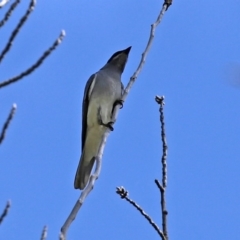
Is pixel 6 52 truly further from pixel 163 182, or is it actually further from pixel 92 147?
pixel 92 147

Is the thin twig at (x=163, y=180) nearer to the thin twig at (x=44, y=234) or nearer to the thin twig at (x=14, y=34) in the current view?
the thin twig at (x=44, y=234)

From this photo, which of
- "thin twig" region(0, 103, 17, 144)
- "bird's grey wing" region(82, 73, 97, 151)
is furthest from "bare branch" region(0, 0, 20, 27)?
"bird's grey wing" region(82, 73, 97, 151)

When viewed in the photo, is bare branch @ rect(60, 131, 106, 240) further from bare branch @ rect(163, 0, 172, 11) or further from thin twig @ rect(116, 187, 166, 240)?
bare branch @ rect(163, 0, 172, 11)

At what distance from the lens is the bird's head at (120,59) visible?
346 inches

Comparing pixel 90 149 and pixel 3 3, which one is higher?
pixel 90 149

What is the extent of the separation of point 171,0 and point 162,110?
41.8 inches

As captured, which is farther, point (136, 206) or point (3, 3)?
point (136, 206)

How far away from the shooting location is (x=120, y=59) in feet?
29.0

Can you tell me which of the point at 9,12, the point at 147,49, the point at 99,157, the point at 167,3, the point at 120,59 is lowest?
the point at 9,12

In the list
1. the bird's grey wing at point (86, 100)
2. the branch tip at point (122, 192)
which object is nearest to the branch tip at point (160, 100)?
the branch tip at point (122, 192)

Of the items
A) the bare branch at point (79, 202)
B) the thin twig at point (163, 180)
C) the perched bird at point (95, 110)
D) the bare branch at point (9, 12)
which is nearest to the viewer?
the bare branch at point (9, 12)

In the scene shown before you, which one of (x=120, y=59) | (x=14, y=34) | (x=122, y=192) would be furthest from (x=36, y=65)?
(x=120, y=59)

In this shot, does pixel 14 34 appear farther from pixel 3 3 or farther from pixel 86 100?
pixel 86 100

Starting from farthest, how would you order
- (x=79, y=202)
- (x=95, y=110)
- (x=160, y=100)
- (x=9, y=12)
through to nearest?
1. (x=95, y=110)
2. (x=160, y=100)
3. (x=79, y=202)
4. (x=9, y=12)
